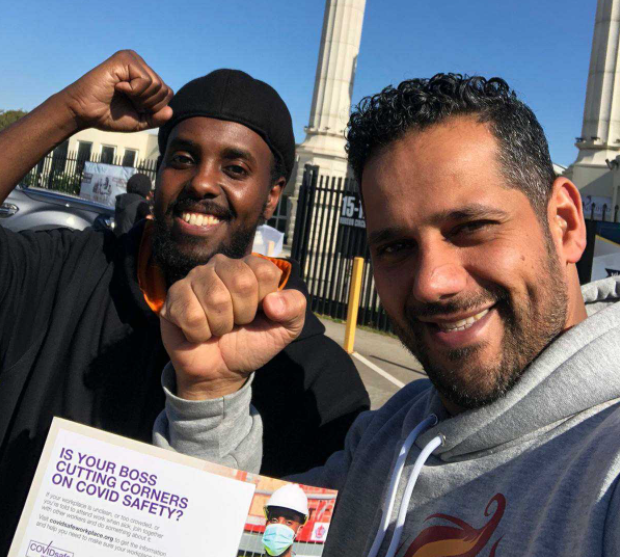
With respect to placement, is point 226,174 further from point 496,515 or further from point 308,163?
point 308,163

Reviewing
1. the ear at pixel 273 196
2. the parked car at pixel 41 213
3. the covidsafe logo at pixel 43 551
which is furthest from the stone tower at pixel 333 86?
the covidsafe logo at pixel 43 551

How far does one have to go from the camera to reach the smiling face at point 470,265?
53.6 inches

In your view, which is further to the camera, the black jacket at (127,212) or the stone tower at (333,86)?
the stone tower at (333,86)

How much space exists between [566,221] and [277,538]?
1.09 meters

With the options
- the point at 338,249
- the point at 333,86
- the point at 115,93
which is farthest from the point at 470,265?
the point at 333,86

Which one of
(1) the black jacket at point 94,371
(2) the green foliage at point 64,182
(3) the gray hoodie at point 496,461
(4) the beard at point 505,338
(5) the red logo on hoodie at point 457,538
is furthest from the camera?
(2) the green foliage at point 64,182

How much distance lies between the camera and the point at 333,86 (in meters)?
19.2

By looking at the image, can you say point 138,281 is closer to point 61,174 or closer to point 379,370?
point 379,370

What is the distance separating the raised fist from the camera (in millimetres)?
1816

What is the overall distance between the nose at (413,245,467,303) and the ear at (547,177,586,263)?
297mm

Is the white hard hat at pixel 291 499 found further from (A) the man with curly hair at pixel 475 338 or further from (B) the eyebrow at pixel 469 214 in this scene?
(B) the eyebrow at pixel 469 214

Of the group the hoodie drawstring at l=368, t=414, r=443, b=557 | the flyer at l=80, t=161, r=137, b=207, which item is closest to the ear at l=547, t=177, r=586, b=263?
the hoodie drawstring at l=368, t=414, r=443, b=557

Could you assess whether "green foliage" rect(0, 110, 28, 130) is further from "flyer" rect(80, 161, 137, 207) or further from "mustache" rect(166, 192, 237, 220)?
"mustache" rect(166, 192, 237, 220)

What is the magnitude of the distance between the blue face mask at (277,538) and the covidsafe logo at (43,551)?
0.39m
